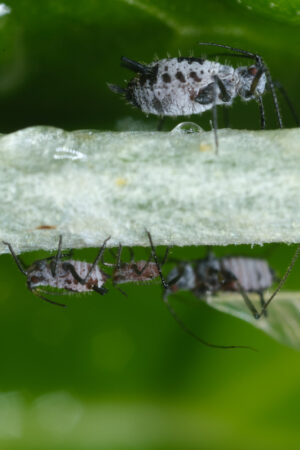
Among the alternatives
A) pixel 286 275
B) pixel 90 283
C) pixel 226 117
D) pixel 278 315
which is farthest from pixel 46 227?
pixel 278 315

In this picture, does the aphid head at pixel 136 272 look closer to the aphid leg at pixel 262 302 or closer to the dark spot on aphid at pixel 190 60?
the aphid leg at pixel 262 302

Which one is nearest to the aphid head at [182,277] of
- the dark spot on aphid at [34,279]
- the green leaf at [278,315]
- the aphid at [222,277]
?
the aphid at [222,277]

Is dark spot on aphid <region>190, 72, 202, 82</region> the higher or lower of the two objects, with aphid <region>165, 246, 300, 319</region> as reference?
higher

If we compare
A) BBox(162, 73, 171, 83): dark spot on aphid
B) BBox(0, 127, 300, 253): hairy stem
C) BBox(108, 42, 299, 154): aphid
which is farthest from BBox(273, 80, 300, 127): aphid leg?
BBox(0, 127, 300, 253): hairy stem

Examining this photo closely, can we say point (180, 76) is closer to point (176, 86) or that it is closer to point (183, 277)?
point (176, 86)

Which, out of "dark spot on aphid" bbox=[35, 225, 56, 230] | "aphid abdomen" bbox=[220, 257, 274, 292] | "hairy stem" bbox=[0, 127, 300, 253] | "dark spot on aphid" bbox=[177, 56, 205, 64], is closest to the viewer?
"hairy stem" bbox=[0, 127, 300, 253]

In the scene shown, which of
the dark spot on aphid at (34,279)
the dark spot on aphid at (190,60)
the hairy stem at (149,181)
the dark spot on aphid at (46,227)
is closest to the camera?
the hairy stem at (149,181)

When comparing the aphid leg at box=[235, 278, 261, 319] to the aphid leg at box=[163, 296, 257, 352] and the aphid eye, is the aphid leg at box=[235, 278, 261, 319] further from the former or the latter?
the aphid eye

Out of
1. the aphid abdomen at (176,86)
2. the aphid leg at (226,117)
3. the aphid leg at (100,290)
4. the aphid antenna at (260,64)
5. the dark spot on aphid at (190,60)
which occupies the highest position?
the aphid antenna at (260,64)
